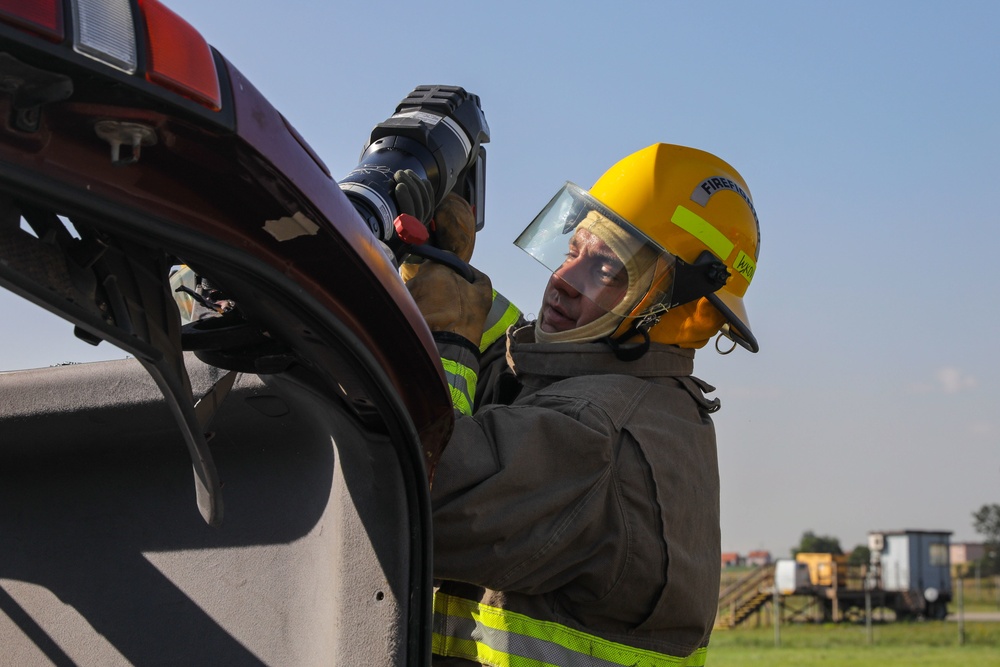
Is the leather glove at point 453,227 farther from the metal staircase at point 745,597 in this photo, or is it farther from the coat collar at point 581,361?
the metal staircase at point 745,597

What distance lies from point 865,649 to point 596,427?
69.9 feet

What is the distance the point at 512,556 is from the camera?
200 centimetres

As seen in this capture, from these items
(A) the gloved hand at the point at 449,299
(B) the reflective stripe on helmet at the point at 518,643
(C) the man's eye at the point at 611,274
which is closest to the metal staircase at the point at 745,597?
(C) the man's eye at the point at 611,274

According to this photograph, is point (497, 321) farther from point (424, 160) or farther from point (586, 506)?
point (586, 506)

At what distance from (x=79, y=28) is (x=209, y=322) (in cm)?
56

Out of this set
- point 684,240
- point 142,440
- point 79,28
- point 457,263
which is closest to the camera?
point 79,28

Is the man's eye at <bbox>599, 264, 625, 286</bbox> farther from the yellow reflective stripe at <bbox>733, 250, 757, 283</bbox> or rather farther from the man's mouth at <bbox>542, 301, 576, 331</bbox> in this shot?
the yellow reflective stripe at <bbox>733, 250, 757, 283</bbox>

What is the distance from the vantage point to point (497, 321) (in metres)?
2.86

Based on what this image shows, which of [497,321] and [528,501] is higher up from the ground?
[497,321]

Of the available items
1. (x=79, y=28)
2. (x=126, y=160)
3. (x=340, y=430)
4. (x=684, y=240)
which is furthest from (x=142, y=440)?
(x=684, y=240)

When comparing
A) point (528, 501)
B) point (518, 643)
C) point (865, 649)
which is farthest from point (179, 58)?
point (865, 649)

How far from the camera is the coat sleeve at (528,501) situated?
75.7 inches

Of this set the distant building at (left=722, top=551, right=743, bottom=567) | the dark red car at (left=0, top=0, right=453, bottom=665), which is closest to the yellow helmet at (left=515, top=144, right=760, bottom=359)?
the dark red car at (left=0, top=0, right=453, bottom=665)

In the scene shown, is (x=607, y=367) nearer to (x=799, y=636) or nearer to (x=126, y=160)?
(x=126, y=160)
